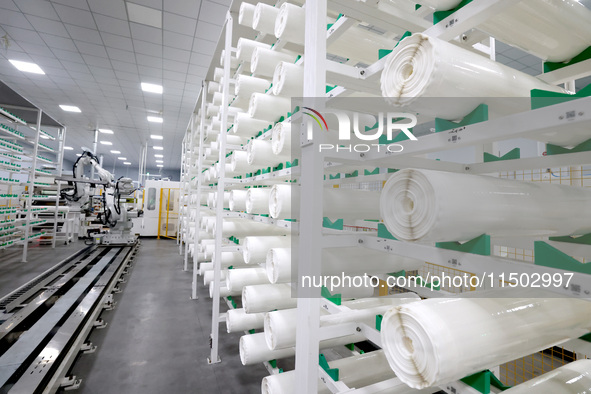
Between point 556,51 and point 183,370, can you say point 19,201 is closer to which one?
point 183,370

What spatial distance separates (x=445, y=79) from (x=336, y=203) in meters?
0.77

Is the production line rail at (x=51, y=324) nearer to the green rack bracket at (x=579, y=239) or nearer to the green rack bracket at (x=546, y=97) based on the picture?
the green rack bracket at (x=546, y=97)

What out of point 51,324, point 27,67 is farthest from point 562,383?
point 27,67

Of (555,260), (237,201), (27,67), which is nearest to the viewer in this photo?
(555,260)

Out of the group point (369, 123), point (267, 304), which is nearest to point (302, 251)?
point (267, 304)

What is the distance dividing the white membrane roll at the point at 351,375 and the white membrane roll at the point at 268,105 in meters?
1.59

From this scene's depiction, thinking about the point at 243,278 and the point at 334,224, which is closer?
the point at 334,224

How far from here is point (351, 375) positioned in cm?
151

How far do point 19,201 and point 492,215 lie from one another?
36.3 ft

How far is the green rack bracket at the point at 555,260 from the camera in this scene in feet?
2.18

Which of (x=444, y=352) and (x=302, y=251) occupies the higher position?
(x=302, y=251)

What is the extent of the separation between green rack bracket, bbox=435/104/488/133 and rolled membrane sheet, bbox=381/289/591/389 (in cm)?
54

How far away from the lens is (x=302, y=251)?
3.98 ft

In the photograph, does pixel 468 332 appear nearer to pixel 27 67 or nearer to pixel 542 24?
pixel 542 24
